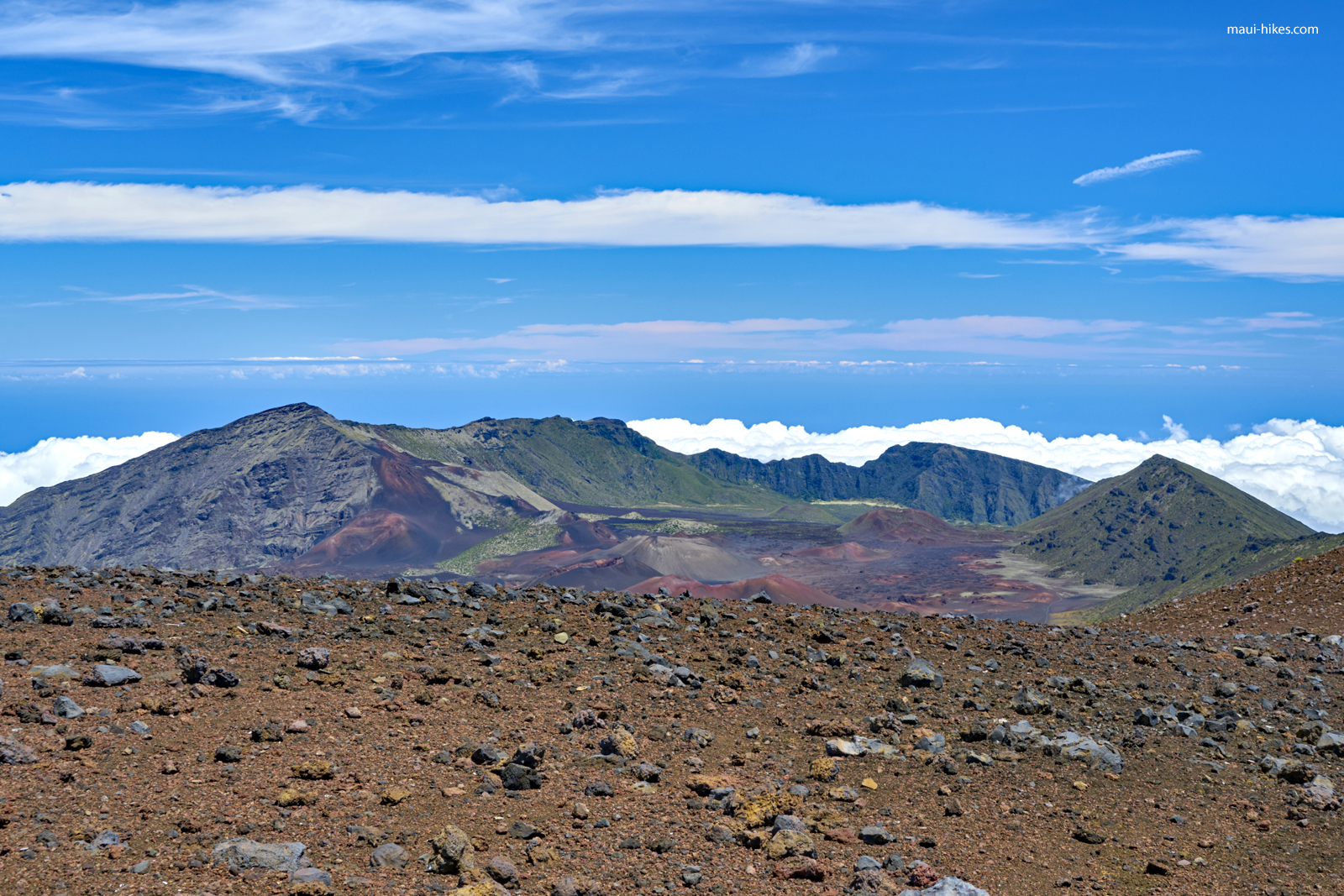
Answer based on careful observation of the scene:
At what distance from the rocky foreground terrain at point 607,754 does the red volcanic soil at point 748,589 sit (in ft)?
359

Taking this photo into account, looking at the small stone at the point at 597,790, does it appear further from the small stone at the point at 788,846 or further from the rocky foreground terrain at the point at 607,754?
the small stone at the point at 788,846

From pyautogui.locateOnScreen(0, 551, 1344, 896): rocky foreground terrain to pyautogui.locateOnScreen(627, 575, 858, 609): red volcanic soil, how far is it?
109 meters

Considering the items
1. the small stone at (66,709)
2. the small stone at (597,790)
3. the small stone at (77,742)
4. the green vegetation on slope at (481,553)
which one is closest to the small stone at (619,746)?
the small stone at (597,790)

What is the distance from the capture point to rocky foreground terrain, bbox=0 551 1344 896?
9.09 m

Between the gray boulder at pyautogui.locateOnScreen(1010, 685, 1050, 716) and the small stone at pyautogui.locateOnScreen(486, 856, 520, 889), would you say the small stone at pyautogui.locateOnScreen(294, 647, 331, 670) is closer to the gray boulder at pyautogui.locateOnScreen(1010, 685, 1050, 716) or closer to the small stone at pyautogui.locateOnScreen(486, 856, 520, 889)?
the small stone at pyautogui.locateOnScreen(486, 856, 520, 889)

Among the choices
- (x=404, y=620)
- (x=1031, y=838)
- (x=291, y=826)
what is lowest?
(x=1031, y=838)

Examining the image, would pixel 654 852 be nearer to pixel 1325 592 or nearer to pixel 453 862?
pixel 453 862

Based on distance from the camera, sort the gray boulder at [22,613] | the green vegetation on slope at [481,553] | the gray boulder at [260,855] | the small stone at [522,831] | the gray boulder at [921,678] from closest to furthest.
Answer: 1. the gray boulder at [260,855]
2. the small stone at [522,831]
3. the gray boulder at [22,613]
4. the gray boulder at [921,678]
5. the green vegetation on slope at [481,553]

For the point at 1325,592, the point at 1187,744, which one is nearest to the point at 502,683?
the point at 1187,744

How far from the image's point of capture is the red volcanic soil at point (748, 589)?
132625 mm

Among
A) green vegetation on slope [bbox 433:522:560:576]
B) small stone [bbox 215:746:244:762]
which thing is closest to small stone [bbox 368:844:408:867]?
small stone [bbox 215:746:244:762]

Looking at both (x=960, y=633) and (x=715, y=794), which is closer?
(x=715, y=794)

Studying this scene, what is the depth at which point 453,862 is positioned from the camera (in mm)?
8719

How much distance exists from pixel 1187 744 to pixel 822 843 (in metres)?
7.20
